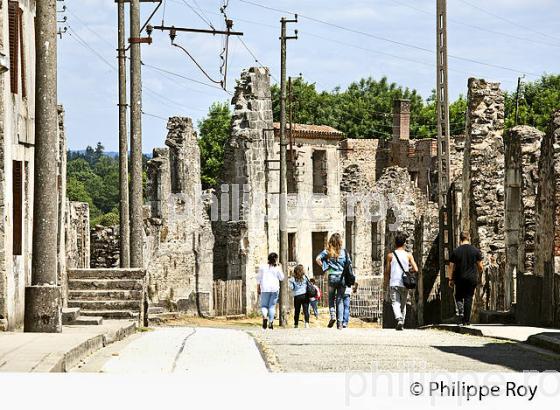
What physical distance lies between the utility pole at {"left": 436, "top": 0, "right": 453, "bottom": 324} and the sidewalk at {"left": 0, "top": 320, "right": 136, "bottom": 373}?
44.3ft

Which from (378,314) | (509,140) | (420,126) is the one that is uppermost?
(420,126)

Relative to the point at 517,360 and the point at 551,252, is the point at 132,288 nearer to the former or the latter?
the point at 551,252

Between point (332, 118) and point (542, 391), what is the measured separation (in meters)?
81.4

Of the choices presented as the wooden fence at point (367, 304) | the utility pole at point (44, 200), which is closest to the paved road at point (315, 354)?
the utility pole at point (44, 200)

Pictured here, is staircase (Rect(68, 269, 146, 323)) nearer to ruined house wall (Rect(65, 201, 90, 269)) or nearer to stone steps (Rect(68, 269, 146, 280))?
stone steps (Rect(68, 269, 146, 280))

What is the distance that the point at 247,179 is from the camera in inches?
2041

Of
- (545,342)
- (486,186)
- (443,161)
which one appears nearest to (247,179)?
(443,161)

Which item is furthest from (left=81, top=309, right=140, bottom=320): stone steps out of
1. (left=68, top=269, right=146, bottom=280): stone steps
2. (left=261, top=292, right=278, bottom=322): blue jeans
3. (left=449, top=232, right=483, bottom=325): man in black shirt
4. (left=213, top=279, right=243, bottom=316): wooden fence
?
(left=213, top=279, right=243, bottom=316): wooden fence

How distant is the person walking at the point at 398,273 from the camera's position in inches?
904

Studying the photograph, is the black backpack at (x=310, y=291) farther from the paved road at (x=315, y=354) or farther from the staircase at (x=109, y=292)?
the paved road at (x=315, y=354)

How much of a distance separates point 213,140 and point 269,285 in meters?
61.2

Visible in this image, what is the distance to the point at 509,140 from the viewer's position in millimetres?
27406

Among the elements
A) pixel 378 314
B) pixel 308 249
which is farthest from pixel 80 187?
pixel 378 314

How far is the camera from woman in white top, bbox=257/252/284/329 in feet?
88.3
